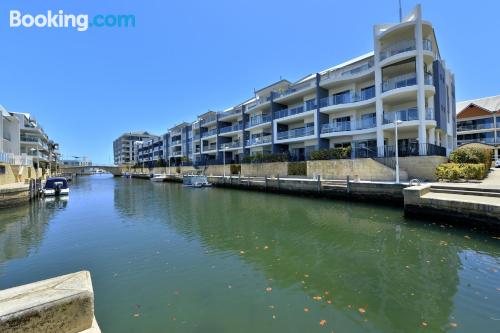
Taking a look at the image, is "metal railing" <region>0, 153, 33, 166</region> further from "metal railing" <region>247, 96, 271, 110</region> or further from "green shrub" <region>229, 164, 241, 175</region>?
"metal railing" <region>247, 96, 271, 110</region>

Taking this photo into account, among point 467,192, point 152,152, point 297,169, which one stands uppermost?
point 152,152

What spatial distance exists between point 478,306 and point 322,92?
30.3 m

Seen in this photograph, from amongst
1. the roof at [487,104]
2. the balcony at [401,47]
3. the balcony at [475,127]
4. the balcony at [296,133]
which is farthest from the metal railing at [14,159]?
the roof at [487,104]

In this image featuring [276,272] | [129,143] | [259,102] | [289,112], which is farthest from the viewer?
[129,143]

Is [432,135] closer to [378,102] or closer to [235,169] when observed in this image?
[378,102]

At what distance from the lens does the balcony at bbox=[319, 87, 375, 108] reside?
2831cm

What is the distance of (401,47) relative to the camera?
25953 mm

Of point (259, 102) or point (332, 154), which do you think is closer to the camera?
point (332, 154)

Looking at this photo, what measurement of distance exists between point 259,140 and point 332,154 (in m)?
15.8

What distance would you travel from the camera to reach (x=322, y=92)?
33.0m

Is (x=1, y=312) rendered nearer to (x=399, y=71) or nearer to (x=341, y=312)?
(x=341, y=312)

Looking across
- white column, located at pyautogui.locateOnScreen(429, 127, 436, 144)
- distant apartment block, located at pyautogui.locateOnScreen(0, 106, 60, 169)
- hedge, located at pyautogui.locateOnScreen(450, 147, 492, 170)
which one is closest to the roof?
white column, located at pyautogui.locateOnScreen(429, 127, 436, 144)

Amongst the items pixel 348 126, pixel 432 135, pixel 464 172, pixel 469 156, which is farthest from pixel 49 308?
pixel 432 135

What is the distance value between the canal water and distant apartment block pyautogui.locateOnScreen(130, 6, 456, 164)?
1308 centimetres
